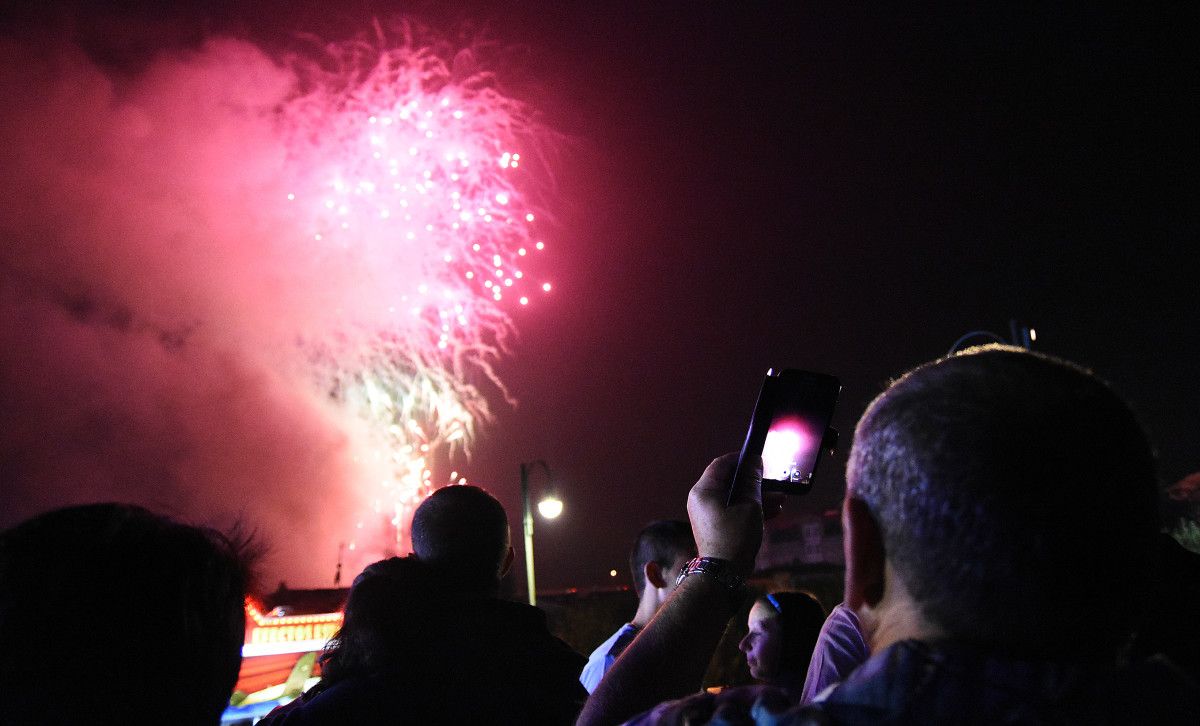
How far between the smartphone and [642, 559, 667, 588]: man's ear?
111 inches

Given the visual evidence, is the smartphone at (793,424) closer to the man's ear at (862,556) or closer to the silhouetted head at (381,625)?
the man's ear at (862,556)

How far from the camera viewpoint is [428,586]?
3.04 m

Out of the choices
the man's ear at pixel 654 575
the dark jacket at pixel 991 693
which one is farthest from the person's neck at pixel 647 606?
the dark jacket at pixel 991 693

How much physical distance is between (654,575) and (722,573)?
3.03m

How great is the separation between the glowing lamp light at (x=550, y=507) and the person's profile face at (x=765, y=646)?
9.72 metres

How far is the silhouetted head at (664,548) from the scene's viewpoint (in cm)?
481

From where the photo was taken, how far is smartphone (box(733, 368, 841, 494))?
6.61 feet

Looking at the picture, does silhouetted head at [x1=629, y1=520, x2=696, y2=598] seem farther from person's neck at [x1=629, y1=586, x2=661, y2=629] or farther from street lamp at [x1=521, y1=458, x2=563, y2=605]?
street lamp at [x1=521, y1=458, x2=563, y2=605]

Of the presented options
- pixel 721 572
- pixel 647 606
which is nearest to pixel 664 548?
pixel 647 606

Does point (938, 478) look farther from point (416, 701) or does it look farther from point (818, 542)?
point (818, 542)

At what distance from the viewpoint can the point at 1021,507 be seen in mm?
1129

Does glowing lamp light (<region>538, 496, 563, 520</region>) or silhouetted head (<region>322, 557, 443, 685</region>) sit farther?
glowing lamp light (<region>538, 496, 563, 520</region>)

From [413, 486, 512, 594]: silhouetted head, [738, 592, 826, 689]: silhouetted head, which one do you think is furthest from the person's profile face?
[413, 486, 512, 594]: silhouetted head

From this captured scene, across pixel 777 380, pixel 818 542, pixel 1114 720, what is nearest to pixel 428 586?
pixel 777 380
